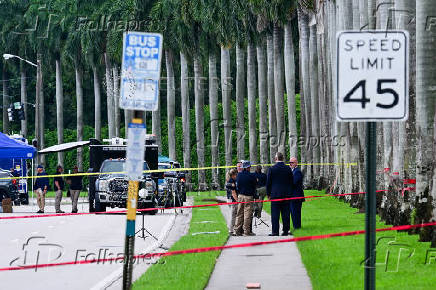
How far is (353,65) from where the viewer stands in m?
9.96

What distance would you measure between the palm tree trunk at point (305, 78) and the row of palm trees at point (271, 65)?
0.19 feet

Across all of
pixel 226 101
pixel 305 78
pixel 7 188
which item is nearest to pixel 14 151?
pixel 7 188

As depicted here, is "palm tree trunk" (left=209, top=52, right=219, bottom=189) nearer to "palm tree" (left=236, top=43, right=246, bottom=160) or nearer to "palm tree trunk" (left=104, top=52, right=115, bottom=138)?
"palm tree" (left=236, top=43, right=246, bottom=160)

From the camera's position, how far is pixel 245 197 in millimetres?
26969

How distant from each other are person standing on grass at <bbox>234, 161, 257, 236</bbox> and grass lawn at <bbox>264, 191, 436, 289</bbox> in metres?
1.20

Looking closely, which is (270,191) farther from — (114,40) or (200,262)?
(114,40)

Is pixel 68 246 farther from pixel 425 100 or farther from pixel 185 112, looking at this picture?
pixel 185 112

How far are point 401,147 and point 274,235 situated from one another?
3591 mm

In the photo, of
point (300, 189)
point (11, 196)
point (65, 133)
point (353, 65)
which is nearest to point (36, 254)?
point (300, 189)

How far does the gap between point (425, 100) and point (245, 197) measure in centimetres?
614

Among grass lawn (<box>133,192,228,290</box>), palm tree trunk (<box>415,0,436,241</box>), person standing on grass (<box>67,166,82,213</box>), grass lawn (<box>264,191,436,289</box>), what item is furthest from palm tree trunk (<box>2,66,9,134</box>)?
palm tree trunk (<box>415,0,436,241</box>)

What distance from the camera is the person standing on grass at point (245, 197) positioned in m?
26.8

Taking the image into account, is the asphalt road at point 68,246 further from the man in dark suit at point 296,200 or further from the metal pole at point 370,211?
the metal pole at point 370,211

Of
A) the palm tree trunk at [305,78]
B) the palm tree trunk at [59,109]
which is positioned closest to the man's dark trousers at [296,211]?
the palm tree trunk at [305,78]
